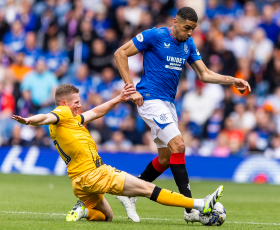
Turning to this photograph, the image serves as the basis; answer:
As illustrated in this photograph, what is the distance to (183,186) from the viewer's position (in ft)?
21.5

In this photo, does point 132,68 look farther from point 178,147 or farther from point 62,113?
point 62,113

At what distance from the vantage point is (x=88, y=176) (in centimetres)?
610

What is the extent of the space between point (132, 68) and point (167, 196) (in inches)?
414

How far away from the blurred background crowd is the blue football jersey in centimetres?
795

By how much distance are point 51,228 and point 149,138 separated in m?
9.63

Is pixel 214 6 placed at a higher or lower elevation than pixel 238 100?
higher

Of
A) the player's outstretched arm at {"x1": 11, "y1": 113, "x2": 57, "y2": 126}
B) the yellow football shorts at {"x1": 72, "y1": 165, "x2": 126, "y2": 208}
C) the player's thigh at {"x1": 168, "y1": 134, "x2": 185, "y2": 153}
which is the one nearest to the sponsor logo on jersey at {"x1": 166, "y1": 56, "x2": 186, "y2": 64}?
the player's thigh at {"x1": 168, "y1": 134, "x2": 185, "y2": 153}

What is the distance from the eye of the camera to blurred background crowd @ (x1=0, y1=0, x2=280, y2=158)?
15102 millimetres

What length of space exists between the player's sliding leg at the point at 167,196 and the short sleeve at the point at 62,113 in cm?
102

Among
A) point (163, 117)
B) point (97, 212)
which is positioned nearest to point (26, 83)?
point (163, 117)

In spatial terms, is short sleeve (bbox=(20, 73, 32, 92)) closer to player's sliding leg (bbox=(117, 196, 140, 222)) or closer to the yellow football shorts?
player's sliding leg (bbox=(117, 196, 140, 222))

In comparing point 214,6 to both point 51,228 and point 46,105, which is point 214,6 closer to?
point 46,105

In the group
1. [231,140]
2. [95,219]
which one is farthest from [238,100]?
Result: [95,219]

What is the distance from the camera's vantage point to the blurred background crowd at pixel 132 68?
15.1 metres
